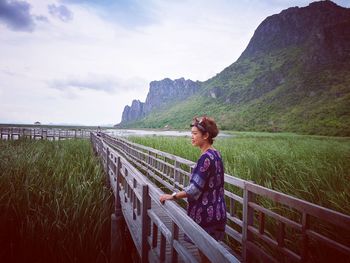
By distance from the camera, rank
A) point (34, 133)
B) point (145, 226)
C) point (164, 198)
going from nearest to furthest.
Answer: point (164, 198) < point (145, 226) < point (34, 133)

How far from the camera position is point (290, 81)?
8638 centimetres

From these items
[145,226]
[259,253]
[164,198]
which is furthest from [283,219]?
[145,226]

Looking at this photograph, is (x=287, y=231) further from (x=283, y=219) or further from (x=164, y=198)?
(x=164, y=198)

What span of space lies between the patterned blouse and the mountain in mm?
34877

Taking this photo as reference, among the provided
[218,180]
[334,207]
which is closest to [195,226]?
[218,180]

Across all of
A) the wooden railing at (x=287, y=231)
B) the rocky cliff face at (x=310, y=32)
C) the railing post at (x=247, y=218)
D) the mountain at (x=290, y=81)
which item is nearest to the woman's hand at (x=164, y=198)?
the wooden railing at (x=287, y=231)

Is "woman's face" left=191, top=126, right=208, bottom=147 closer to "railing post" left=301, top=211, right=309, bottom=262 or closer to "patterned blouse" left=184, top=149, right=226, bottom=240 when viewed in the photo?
"patterned blouse" left=184, top=149, right=226, bottom=240

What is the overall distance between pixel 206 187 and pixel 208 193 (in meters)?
0.07

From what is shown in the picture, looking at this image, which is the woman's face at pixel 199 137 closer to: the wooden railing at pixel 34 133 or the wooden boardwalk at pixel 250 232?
the wooden boardwalk at pixel 250 232

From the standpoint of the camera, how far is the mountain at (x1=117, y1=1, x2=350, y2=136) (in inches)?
2233

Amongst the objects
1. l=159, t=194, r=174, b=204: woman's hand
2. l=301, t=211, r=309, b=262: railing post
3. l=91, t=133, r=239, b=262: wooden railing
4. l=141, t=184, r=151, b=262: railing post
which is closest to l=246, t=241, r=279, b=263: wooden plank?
l=301, t=211, r=309, b=262: railing post

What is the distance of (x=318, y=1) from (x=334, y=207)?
174 meters

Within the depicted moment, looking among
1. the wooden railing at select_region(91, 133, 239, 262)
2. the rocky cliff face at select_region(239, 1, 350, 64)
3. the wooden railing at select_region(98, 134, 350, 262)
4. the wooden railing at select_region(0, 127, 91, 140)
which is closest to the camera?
the wooden railing at select_region(91, 133, 239, 262)

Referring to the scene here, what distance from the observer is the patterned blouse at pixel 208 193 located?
2.33 metres
